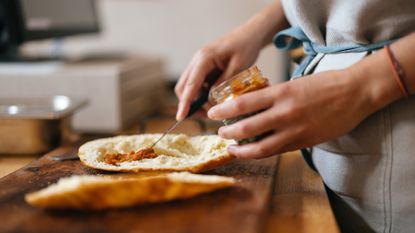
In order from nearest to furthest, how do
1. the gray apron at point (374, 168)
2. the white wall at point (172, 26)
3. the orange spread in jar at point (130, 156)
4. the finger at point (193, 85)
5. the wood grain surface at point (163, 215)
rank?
the wood grain surface at point (163, 215)
the gray apron at point (374, 168)
the orange spread in jar at point (130, 156)
the finger at point (193, 85)
the white wall at point (172, 26)

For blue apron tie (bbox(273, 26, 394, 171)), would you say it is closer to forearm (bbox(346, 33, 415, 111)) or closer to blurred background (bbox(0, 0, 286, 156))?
forearm (bbox(346, 33, 415, 111))

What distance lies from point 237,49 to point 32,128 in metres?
0.43

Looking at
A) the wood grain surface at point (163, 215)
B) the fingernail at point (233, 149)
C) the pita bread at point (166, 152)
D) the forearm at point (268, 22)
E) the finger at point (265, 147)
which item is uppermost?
the forearm at point (268, 22)

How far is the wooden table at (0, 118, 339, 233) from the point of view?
1.71 ft

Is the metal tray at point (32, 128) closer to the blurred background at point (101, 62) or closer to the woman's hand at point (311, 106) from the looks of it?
the blurred background at point (101, 62)

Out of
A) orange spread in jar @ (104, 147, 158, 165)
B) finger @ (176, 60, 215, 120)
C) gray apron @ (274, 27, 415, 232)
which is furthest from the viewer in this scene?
finger @ (176, 60, 215, 120)

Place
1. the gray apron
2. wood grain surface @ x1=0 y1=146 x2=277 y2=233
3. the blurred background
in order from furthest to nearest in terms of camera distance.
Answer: the blurred background, the gray apron, wood grain surface @ x1=0 y1=146 x2=277 y2=233

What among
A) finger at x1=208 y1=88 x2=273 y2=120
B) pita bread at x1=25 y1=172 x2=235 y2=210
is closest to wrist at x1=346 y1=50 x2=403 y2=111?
finger at x1=208 y1=88 x2=273 y2=120

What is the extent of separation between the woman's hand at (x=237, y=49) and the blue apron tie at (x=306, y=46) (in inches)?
1.9

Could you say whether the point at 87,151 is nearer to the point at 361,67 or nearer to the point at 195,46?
the point at 361,67

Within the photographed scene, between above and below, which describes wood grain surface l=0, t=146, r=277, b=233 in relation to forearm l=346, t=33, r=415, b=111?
below

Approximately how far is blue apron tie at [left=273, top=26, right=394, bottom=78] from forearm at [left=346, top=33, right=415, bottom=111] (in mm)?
64

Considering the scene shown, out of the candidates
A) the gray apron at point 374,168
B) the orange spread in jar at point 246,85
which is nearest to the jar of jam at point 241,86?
the orange spread in jar at point 246,85

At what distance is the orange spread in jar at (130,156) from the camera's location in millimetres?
761
